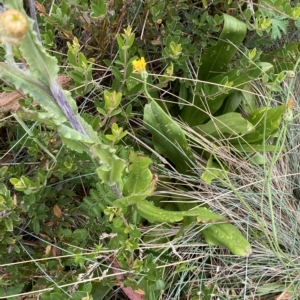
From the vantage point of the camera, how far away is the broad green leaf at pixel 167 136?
1.15 metres

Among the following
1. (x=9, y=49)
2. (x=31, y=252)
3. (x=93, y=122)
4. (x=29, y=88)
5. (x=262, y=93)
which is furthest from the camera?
(x=262, y=93)

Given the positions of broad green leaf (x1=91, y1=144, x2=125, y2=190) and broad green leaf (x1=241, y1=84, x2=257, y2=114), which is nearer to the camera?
broad green leaf (x1=91, y1=144, x2=125, y2=190)

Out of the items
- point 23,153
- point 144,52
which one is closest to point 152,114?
point 144,52

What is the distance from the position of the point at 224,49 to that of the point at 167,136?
331mm

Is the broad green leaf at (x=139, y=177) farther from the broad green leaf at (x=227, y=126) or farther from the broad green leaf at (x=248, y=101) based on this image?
the broad green leaf at (x=248, y=101)

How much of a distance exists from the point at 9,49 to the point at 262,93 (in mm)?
974

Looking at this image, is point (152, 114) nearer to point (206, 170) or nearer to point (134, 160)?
point (206, 170)

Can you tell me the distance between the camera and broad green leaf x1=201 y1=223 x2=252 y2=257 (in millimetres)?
1047

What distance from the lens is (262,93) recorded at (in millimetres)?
1390

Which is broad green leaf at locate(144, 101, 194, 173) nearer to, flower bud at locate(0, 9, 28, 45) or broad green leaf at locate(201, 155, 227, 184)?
broad green leaf at locate(201, 155, 227, 184)

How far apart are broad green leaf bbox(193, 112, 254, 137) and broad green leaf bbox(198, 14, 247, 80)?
0.57ft

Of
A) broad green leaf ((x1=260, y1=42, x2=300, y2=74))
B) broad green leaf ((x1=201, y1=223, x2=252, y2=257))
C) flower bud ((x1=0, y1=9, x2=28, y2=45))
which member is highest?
flower bud ((x1=0, y1=9, x2=28, y2=45))

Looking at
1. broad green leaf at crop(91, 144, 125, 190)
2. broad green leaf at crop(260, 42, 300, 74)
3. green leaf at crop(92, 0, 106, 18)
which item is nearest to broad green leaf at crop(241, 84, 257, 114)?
broad green leaf at crop(260, 42, 300, 74)

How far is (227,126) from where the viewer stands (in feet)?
4.05
